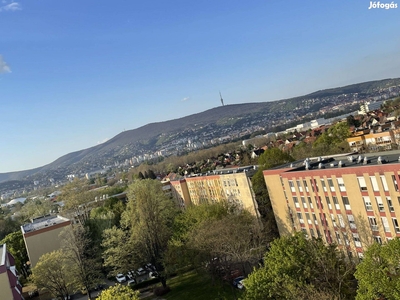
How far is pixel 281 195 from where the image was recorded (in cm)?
3969

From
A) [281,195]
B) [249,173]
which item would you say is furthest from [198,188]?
[281,195]

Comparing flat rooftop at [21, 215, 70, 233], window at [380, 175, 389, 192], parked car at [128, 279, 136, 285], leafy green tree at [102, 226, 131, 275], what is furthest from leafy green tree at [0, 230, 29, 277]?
window at [380, 175, 389, 192]

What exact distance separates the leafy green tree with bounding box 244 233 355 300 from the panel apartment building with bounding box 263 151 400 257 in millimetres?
7473

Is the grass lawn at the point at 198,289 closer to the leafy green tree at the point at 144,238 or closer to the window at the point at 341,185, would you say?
the leafy green tree at the point at 144,238

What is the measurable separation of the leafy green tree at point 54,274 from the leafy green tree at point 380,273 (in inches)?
1216

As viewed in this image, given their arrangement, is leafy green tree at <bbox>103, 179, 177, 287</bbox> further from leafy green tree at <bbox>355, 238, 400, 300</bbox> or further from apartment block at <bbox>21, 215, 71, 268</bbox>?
leafy green tree at <bbox>355, 238, 400, 300</bbox>

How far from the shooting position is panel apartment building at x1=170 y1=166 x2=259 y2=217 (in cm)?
4931

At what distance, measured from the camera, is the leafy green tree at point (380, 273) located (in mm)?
17062

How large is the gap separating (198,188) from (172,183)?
11.3m

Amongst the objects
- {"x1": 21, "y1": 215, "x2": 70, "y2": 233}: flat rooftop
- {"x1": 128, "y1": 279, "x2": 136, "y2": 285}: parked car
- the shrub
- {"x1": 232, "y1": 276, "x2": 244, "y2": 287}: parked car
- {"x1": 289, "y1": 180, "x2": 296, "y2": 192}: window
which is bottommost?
{"x1": 128, "y1": 279, "x2": 136, "y2": 285}: parked car

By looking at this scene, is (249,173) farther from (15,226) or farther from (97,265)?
(15,226)

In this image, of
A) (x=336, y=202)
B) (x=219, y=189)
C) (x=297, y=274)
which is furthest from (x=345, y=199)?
(x=219, y=189)

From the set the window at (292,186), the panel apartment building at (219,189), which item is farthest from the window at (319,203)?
the panel apartment building at (219,189)

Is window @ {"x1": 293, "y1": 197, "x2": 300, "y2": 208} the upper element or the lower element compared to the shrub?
upper
